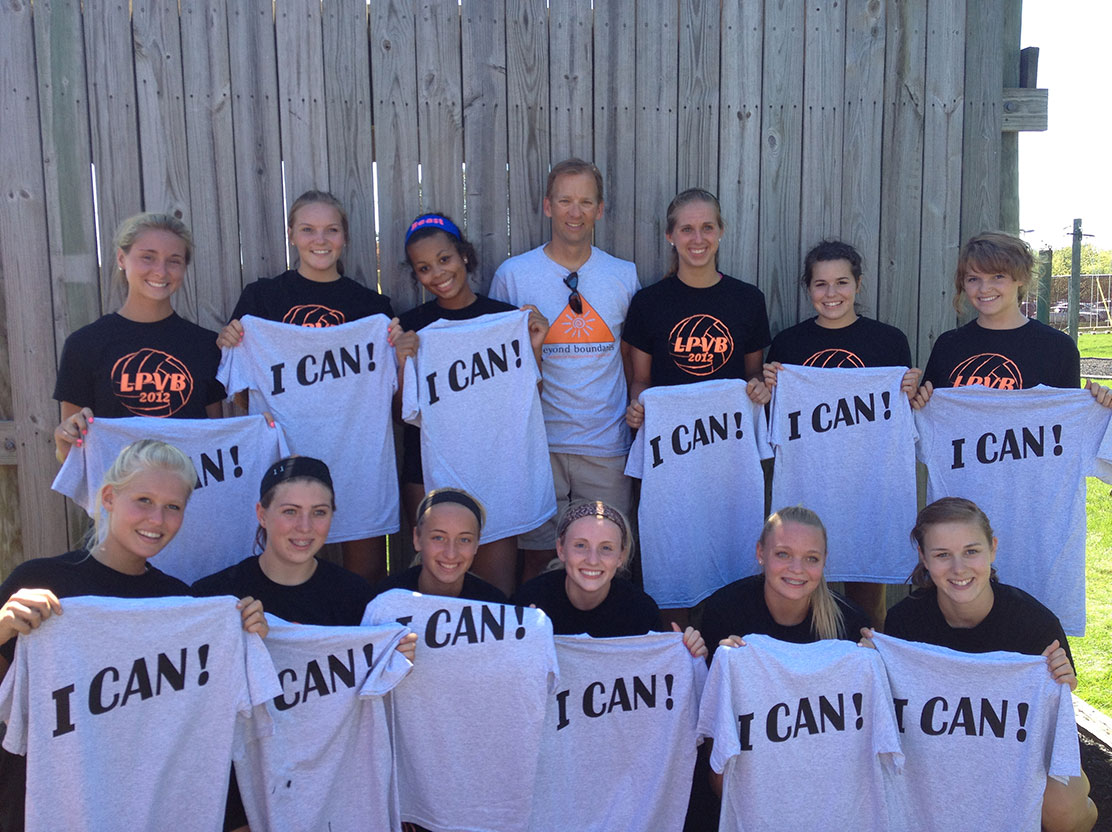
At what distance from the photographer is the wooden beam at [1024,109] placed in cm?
467

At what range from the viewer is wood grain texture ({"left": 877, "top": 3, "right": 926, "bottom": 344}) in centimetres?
464

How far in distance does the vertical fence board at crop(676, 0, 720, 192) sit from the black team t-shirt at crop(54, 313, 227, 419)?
2537 mm

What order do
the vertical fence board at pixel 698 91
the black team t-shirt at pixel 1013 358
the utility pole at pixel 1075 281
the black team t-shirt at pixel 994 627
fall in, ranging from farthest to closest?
1. the utility pole at pixel 1075 281
2. the vertical fence board at pixel 698 91
3. the black team t-shirt at pixel 1013 358
4. the black team t-shirt at pixel 994 627

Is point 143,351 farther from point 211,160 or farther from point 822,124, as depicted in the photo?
point 822,124

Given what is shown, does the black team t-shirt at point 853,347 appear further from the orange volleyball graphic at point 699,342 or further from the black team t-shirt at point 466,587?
the black team t-shirt at point 466,587

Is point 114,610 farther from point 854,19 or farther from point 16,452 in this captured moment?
point 854,19

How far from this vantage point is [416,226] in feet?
13.7

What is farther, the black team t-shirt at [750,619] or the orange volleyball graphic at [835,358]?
the orange volleyball graphic at [835,358]

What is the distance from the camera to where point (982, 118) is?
470 cm

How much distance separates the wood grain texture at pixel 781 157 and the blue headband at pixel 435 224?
1641mm

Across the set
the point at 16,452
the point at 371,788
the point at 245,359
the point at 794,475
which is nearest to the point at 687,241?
the point at 794,475

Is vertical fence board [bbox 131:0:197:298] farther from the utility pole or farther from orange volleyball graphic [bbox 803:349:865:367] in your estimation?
the utility pole

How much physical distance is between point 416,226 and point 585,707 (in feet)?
7.42

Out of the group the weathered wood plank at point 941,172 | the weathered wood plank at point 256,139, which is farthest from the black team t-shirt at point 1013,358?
the weathered wood plank at point 256,139
